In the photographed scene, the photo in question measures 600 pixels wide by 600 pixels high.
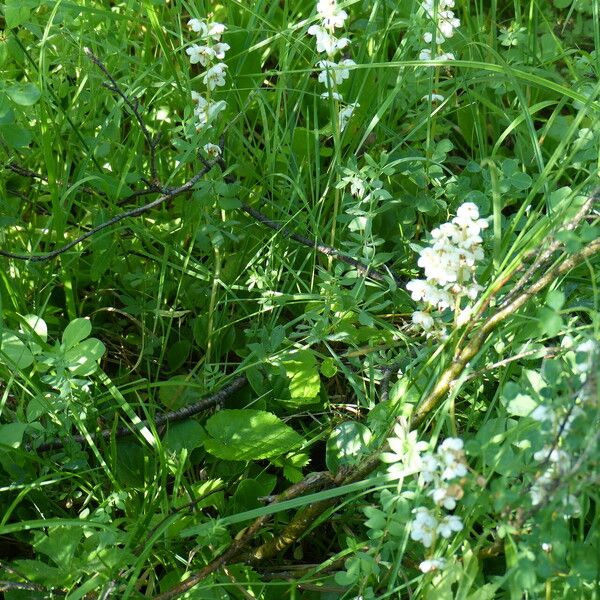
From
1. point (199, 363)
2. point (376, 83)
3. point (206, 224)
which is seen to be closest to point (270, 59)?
point (376, 83)

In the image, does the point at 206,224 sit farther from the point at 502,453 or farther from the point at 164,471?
the point at 502,453

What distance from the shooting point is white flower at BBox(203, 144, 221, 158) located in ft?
6.78

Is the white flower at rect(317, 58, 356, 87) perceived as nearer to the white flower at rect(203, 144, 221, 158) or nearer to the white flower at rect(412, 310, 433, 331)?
the white flower at rect(203, 144, 221, 158)

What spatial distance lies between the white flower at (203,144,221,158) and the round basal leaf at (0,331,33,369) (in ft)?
1.95

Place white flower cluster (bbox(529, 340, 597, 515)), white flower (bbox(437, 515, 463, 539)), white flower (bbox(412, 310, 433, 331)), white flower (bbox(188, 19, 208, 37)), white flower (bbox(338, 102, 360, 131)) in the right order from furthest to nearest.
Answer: white flower (bbox(338, 102, 360, 131)) → white flower (bbox(188, 19, 208, 37)) → white flower (bbox(412, 310, 433, 331)) → white flower (bbox(437, 515, 463, 539)) → white flower cluster (bbox(529, 340, 597, 515))

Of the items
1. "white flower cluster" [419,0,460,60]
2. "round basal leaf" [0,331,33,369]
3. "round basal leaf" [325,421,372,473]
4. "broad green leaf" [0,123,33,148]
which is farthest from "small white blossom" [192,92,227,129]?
"round basal leaf" [325,421,372,473]

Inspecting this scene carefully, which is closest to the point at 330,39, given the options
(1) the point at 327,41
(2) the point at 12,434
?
(1) the point at 327,41

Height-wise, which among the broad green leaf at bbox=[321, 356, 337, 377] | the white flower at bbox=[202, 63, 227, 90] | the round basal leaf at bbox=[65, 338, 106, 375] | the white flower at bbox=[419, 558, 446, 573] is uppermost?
the white flower at bbox=[202, 63, 227, 90]

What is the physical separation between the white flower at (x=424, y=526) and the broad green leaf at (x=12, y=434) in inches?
29.1

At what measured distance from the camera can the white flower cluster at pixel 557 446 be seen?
1191mm

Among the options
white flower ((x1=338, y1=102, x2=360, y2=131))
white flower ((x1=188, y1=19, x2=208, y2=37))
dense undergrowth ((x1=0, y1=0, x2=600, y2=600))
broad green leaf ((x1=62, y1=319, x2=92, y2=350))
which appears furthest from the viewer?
white flower ((x1=338, y1=102, x2=360, y2=131))

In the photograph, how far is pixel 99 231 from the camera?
207 centimetres

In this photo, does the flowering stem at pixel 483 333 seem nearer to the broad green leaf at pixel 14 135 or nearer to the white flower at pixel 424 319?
the white flower at pixel 424 319

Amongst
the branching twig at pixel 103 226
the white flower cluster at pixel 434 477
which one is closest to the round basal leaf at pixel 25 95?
the branching twig at pixel 103 226
